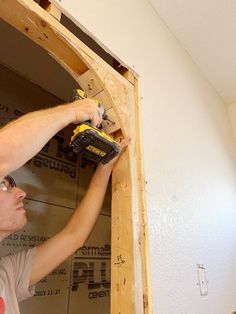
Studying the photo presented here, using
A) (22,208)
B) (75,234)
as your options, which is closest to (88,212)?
(75,234)

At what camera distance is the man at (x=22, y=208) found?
69cm

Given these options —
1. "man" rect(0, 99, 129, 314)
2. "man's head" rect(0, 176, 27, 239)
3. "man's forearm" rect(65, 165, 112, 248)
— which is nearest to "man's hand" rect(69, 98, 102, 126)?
"man" rect(0, 99, 129, 314)

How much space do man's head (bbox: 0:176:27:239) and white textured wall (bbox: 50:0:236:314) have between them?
0.50 metres

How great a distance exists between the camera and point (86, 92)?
1.08 meters

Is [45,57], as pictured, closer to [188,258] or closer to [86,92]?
[86,92]

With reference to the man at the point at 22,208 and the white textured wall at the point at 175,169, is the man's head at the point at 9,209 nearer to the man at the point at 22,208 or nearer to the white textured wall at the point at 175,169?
the man at the point at 22,208

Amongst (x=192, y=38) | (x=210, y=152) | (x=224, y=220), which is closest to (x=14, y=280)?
(x=224, y=220)

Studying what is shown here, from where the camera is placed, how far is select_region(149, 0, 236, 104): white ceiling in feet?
5.67

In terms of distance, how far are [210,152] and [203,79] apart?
752 millimetres

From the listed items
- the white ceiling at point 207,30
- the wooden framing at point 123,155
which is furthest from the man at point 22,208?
the white ceiling at point 207,30

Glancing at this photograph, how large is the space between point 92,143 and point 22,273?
1.84 feet

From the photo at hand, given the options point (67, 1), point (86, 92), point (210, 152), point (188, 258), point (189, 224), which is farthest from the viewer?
point (210, 152)

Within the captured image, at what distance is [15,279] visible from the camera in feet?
3.24

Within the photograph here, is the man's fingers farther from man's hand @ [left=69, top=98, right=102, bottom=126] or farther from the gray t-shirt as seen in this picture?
the gray t-shirt
